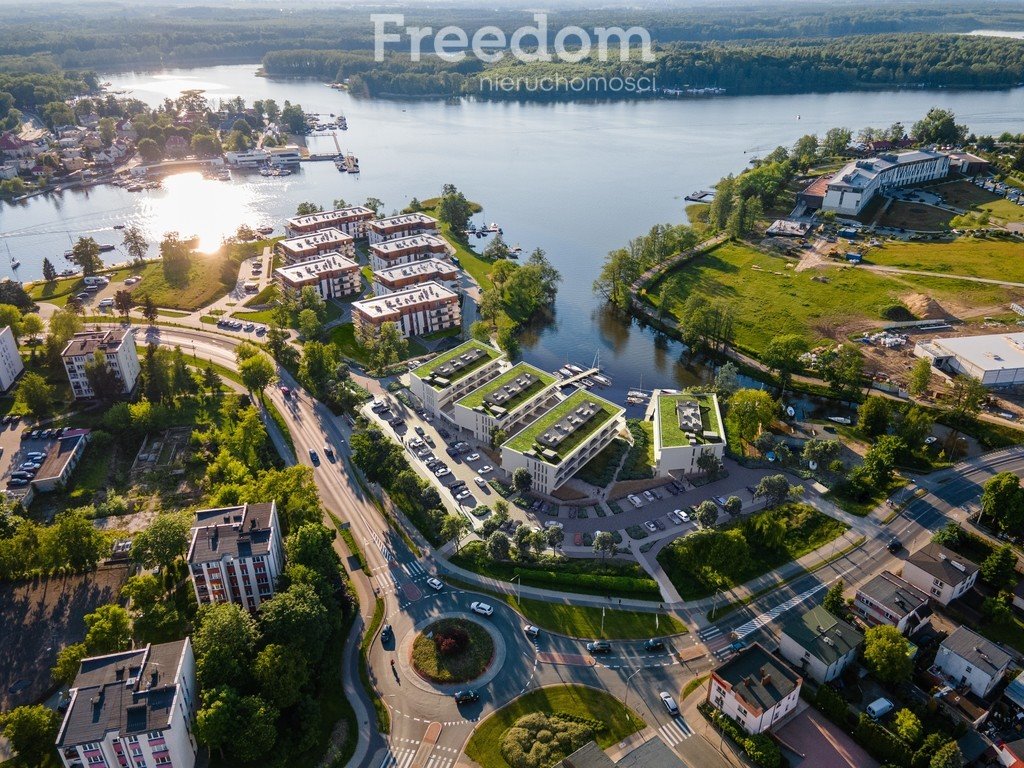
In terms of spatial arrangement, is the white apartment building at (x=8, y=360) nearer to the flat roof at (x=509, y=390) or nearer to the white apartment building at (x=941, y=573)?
the flat roof at (x=509, y=390)

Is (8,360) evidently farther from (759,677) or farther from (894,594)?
(894,594)

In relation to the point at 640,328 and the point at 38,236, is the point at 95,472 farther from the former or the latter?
the point at 38,236

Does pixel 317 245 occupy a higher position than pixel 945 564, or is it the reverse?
Answer: pixel 317 245

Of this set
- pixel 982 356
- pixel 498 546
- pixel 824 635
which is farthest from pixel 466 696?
pixel 982 356

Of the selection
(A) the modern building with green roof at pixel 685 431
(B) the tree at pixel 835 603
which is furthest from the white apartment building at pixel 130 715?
(A) the modern building with green roof at pixel 685 431

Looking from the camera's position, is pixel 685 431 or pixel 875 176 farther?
pixel 875 176

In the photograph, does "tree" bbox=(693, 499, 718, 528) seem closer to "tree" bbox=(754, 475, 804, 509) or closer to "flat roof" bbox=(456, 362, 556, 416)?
"tree" bbox=(754, 475, 804, 509)

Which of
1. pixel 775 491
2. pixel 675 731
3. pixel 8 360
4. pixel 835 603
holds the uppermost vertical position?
pixel 8 360
